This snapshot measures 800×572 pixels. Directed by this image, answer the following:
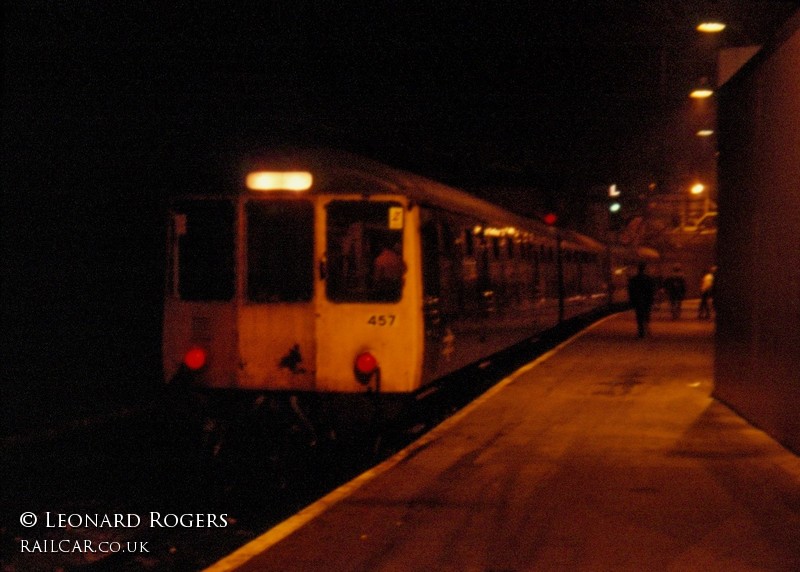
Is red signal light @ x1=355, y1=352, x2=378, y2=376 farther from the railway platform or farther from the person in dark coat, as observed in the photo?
the person in dark coat

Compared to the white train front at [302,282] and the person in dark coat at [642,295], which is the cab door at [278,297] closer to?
the white train front at [302,282]

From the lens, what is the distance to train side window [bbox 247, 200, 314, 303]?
9.50m

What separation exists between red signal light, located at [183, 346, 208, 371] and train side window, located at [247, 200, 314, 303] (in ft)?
2.23

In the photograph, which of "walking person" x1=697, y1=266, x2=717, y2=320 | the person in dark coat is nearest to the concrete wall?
the person in dark coat

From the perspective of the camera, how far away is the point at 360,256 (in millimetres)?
9438

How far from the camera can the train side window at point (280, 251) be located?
950 centimetres

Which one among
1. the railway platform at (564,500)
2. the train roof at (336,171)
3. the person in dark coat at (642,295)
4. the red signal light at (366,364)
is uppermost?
the train roof at (336,171)

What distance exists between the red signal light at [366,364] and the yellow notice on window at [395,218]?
1.16 meters

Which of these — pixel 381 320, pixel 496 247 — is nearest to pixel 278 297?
pixel 381 320

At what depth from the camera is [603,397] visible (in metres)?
13.2

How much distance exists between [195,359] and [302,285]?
1.17 meters

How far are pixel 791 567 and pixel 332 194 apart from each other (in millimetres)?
5092

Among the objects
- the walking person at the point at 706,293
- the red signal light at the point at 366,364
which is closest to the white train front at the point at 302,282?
the red signal light at the point at 366,364

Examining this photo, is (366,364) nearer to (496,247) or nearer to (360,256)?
(360,256)
